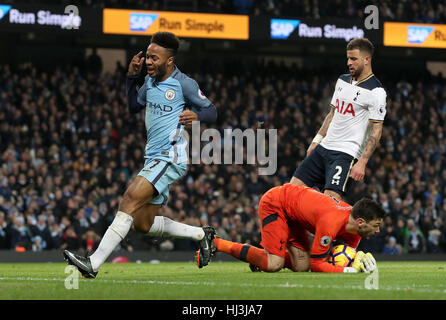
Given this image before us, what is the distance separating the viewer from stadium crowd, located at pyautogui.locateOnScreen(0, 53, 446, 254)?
19.6m

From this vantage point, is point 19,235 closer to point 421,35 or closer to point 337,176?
point 337,176

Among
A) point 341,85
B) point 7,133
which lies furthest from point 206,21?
point 341,85

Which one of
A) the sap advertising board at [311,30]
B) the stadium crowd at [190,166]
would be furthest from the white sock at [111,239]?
the sap advertising board at [311,30]

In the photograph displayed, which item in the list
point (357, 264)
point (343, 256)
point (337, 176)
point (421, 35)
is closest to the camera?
point (357, 264)

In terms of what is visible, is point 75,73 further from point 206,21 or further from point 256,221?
point 256,221

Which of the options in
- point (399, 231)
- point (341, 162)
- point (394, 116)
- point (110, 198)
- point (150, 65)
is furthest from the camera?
point (394, 116)

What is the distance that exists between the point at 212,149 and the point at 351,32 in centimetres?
682

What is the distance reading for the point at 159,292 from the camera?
658 cm

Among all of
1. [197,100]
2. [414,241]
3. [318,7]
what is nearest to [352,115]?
[197,100]

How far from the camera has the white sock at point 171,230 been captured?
9281 mm

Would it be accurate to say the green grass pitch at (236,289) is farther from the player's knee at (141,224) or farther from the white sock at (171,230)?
the white sock at (171,230)

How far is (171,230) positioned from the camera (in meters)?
9.39

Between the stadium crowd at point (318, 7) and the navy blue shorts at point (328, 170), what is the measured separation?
52.2 ft

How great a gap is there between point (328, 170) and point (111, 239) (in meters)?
3.24
